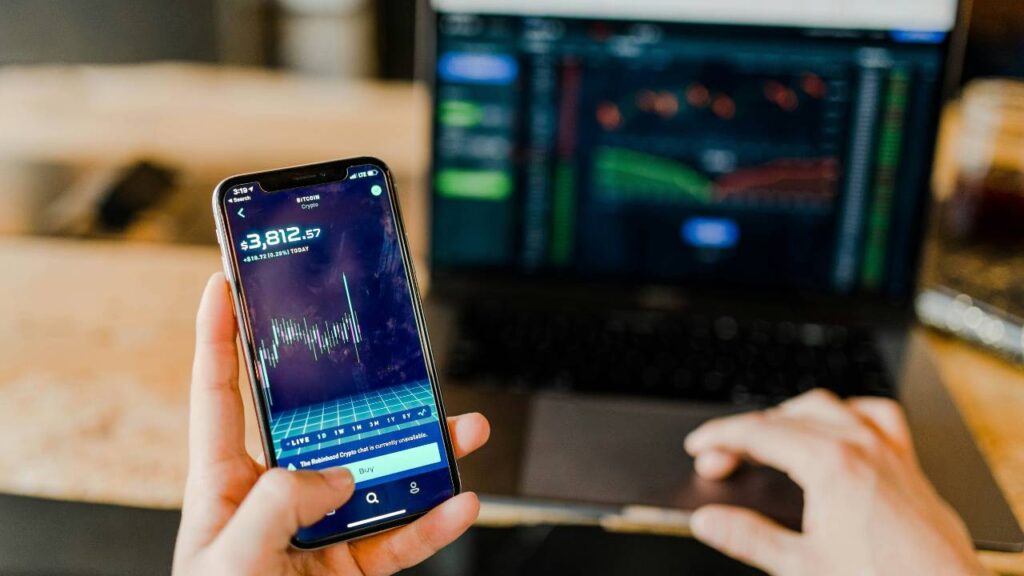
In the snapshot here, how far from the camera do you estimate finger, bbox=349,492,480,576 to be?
1.66 ft

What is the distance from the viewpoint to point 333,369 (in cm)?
52

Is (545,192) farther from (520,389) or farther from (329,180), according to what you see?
(329,180)

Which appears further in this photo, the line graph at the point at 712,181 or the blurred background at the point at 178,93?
the blurred background at the point at 178,93

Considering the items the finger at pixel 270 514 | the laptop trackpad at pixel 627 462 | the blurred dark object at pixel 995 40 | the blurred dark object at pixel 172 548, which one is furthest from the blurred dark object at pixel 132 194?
the blurred dark object at pixel 995 40

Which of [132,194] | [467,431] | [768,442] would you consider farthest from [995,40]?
[132,194]

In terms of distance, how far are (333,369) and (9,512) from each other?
11.0 inches

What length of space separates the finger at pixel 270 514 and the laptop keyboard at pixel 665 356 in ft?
1.05

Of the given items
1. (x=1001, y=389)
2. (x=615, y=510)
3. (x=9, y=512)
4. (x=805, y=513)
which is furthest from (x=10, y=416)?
(x=1001, y=389)

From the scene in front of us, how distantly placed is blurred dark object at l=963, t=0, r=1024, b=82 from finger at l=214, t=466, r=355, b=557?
110 centimetres

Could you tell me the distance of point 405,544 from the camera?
20.1 inches

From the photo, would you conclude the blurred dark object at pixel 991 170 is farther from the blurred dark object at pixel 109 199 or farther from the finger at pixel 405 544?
the blurred dark object at pixel 109 199

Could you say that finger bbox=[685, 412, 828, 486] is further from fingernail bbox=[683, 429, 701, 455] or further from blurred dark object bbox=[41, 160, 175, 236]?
blurred dark object bbox=[41, 160, 175, 236]

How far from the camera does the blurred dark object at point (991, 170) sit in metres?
0.93

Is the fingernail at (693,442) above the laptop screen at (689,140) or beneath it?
beneath
